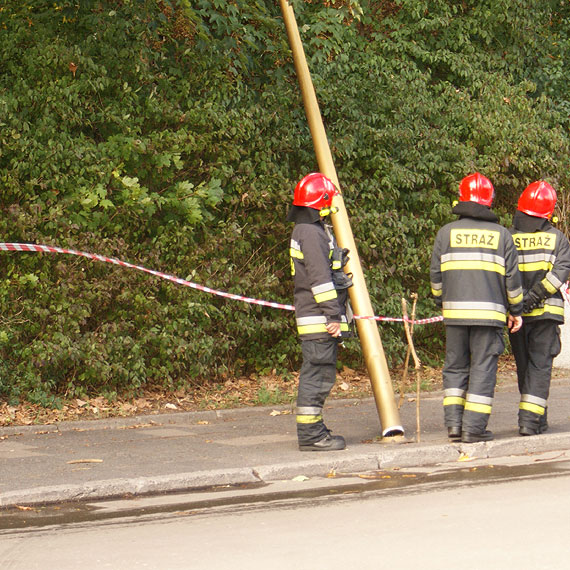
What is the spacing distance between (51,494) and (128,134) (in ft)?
15.1

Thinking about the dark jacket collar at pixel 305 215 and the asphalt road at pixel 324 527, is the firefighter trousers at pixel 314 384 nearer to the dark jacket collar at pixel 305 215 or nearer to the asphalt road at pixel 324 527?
the asphalt road at pixel 324 527

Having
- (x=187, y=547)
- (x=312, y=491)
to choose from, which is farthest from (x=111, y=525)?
(x=312, y=491)

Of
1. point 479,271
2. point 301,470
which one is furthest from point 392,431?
point 479,271

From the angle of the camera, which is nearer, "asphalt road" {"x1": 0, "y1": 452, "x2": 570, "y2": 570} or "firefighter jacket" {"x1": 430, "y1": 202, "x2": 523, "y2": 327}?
"asphalt road" {"x1": 0, "y1": 452, "x2": 570, "y2": 570}

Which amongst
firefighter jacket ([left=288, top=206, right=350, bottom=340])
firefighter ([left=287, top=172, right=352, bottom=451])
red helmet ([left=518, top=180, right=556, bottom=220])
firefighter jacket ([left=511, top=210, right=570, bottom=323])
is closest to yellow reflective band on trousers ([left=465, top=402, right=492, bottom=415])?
firefighter jacket ([left=511, top=210, right=570, bottom=323])

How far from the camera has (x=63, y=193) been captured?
1024cm

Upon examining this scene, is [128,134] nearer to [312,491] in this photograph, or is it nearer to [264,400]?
[264,400]

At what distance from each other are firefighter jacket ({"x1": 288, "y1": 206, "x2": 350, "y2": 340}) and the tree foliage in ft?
8.63

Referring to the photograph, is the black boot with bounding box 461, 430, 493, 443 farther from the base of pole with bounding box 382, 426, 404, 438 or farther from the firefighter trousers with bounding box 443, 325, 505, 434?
the base of pole with bounding box 382, 426, 404, 438

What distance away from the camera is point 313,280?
26.6 feet

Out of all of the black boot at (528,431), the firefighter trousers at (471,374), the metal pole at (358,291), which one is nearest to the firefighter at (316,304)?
the metal pole at (358,291)

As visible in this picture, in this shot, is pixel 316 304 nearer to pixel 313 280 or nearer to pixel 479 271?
pixel 313 280

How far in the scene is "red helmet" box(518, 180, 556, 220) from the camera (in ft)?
29.0

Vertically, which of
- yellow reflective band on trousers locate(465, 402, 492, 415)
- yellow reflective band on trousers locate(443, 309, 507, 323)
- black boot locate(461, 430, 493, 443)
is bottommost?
black boot locate(461, 430, 493, 443)
